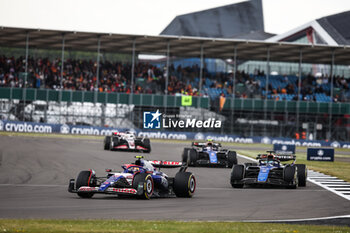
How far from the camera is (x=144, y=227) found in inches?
395

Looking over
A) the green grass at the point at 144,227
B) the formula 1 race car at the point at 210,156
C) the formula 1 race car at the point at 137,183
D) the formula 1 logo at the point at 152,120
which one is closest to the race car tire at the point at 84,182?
the formula 1 race car at the point at 137,183

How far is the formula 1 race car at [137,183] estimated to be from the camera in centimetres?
1415

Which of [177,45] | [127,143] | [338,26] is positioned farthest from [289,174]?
[338,26]

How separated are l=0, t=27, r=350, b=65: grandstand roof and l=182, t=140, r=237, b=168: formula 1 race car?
31.1 metres

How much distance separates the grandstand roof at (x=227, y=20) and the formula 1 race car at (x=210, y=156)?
9338 cm

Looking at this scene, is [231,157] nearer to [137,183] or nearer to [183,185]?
[183,185]

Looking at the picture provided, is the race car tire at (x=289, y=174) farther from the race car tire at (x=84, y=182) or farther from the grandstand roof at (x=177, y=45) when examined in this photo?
the grandstand roof at (x=177, y=45)

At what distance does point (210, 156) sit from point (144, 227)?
1687 cm

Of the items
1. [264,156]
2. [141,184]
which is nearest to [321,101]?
[264,156]

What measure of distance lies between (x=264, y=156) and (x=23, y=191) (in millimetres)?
8268

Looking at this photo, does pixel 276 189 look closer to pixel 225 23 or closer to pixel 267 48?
pixel 267 48

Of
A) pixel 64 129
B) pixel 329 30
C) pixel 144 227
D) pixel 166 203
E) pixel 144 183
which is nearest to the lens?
pixel 144 227

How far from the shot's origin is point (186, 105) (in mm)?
59562

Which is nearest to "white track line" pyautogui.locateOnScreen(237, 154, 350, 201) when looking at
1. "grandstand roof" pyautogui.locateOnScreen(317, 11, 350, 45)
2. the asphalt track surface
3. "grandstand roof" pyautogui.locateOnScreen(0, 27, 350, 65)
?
the asphalt track surface
